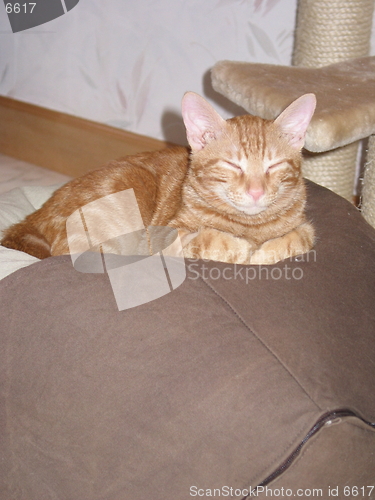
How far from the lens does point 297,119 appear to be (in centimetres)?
141

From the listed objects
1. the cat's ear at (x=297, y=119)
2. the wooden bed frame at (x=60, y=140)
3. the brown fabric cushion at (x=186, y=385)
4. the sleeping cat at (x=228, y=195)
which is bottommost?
the wooden bed frame at (x=60, y=140)

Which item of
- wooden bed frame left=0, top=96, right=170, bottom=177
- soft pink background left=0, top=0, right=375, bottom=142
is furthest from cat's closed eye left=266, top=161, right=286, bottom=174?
wooden bed frame left=0, top=96, right=170, bottom=177

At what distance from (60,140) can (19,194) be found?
1.29 meters

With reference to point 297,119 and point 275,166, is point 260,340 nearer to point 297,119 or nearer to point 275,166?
point 275,166

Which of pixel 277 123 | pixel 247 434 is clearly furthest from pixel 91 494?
pixel 277 123

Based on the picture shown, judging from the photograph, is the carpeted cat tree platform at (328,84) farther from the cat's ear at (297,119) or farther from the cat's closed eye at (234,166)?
the cat's closed eye at (234,166)

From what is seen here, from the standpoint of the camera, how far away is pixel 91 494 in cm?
113

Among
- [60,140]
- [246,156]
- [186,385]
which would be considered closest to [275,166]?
[246,156]

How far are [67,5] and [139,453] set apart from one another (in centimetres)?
262

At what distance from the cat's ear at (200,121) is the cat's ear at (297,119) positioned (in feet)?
0.56

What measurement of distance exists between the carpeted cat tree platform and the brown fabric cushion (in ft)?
1.91

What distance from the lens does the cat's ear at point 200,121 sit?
4.50 ft

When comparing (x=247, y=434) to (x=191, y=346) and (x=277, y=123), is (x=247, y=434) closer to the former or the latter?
(x=191, y=346)

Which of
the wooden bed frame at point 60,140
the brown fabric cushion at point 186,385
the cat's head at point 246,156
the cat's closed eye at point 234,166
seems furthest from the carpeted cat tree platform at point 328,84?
the wooden bed frame at point 60,140
